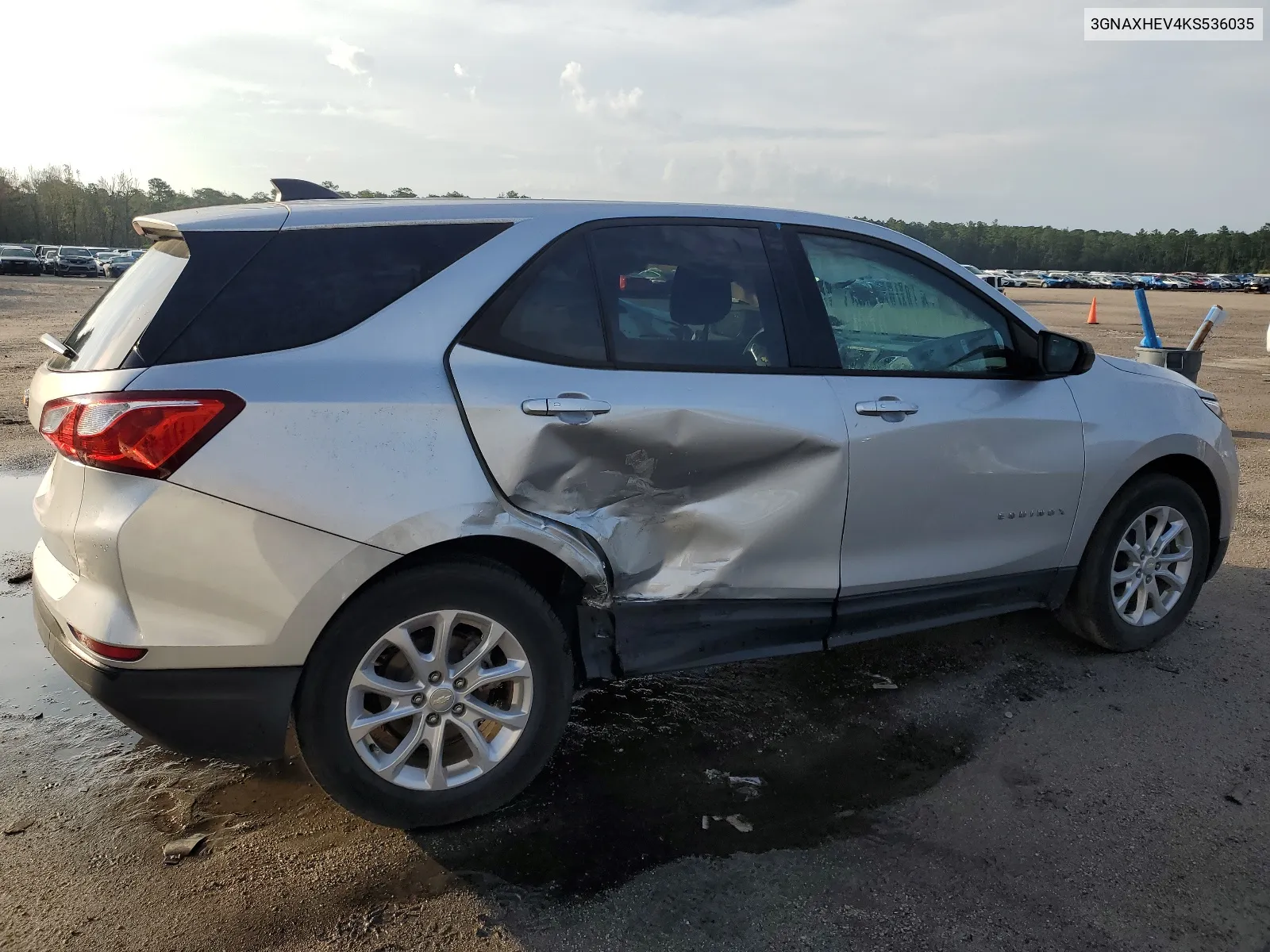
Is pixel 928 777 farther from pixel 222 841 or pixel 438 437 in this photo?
pixel 222 841

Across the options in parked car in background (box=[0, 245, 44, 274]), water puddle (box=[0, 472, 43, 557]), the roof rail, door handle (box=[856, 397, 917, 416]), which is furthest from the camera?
parked car in background (box=[0, 245, 44, 274])

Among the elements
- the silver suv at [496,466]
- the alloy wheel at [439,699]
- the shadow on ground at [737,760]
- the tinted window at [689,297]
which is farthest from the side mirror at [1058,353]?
the alloy wheel at [439,699]

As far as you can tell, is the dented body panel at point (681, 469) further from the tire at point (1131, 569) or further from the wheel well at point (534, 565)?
the tire at point (1131, 569)

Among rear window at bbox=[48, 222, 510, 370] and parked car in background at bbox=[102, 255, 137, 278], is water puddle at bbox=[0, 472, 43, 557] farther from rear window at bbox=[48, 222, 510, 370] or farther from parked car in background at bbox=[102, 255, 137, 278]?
parked car in background at bbox=[102, 255, 137, 278]

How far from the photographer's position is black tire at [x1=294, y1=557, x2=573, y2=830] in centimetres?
277

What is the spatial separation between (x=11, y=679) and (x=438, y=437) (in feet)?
8.25

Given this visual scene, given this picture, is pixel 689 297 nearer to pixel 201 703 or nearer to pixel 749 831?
pixel 749 831

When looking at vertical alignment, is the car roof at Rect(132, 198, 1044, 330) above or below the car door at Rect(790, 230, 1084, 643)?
above

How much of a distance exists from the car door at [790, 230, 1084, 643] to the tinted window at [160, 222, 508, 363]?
140 cm

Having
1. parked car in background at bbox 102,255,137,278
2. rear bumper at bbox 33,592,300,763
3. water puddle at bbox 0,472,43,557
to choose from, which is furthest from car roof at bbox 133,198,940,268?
parked car in background at bbox 102,255,137,278

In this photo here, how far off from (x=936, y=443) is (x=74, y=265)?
56.7m

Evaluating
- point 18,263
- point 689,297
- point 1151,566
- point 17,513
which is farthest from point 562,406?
point 18,263

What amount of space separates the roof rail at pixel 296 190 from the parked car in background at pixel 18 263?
57.2 m

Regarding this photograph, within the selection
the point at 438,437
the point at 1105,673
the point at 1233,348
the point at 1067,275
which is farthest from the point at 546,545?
the point at 1067,275
